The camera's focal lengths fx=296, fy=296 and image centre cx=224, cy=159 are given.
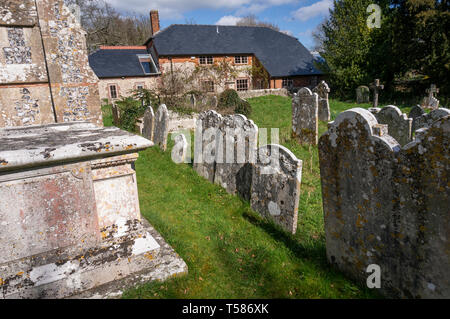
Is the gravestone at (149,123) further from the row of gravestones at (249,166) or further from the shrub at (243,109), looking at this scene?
the shrub at (243,109)

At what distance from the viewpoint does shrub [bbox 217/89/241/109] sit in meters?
16.7

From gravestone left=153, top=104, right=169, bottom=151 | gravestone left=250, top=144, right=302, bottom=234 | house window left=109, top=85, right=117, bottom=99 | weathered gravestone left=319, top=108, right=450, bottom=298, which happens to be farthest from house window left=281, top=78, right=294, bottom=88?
weathered gravestone left=319, top=108, right=450, bottom=298

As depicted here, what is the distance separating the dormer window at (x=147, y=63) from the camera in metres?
28.1

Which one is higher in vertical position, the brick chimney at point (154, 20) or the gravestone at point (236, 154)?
the brick chimney at point (154, 20)

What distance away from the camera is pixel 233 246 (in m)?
4.27

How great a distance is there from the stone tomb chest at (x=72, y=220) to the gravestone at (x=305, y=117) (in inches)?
298

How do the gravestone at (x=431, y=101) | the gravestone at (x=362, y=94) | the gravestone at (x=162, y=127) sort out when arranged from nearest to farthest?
1. the gravestone at (x=162, y=127)
2. the gravestone at (x=431, y=101)
3. the gravestone at (x=362, y=94)

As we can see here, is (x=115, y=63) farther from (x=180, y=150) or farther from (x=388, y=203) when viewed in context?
(x=388, y=203)

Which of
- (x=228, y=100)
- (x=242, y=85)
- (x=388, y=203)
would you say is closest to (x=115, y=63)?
(x=242, y=85)

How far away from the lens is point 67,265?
285 cm

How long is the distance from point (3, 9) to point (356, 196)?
6928 mm

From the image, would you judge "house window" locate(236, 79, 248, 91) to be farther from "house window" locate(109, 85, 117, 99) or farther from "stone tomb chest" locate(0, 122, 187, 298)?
"stone tomb chest" locate(0, 122, 187, 298)

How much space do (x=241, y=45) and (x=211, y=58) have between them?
153 inches

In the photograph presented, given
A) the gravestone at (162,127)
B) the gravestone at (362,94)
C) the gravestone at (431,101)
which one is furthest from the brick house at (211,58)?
the gravestone at (162,127)
